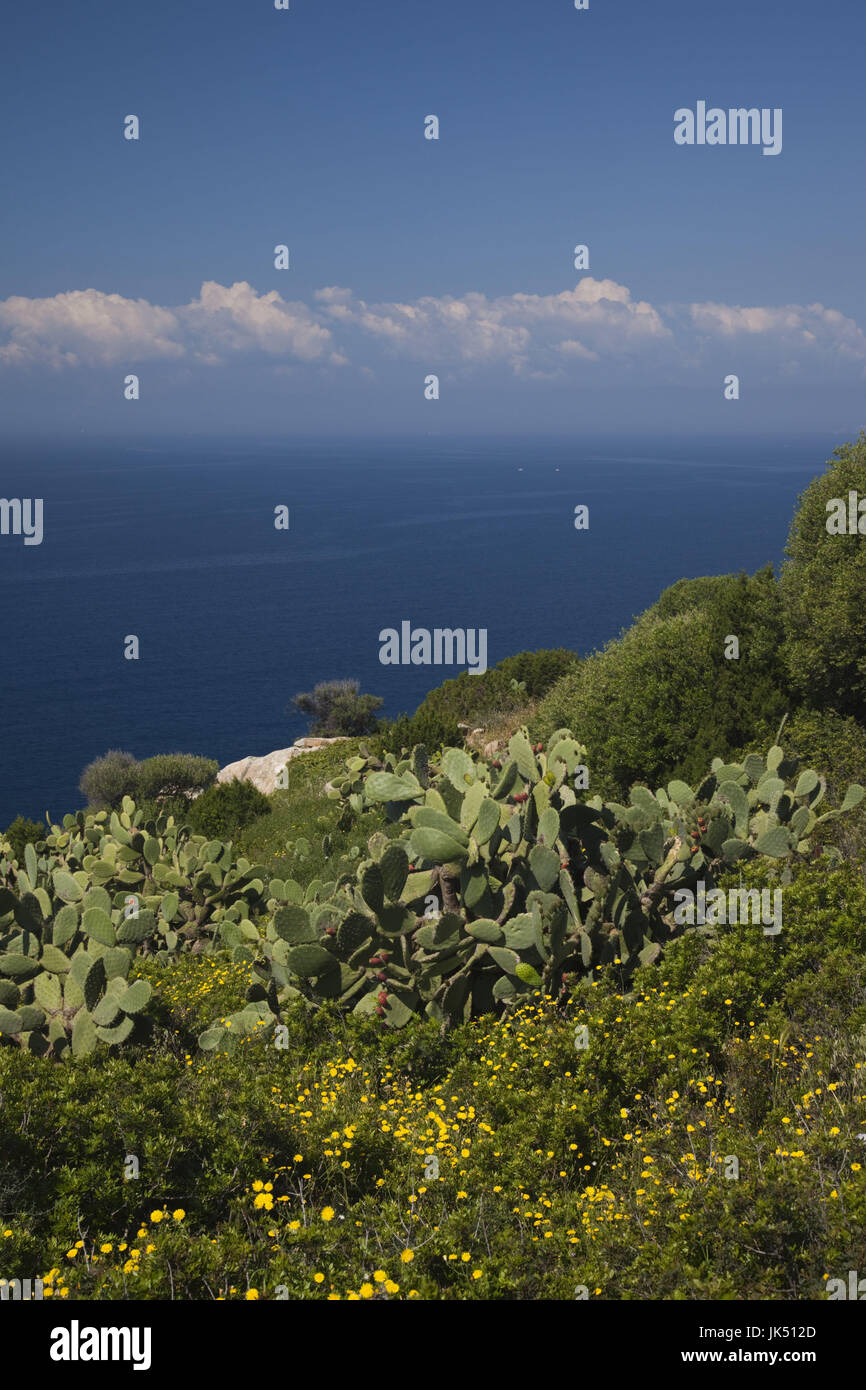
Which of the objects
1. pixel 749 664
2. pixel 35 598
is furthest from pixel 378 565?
pixel 749 664

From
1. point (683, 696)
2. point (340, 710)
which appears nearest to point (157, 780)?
point (340, 710)

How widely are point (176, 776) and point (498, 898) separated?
34538 mm

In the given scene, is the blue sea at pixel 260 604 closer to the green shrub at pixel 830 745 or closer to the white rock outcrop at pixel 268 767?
the white rock outcrop at pixel 268 767

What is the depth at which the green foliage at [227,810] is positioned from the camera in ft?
74.0

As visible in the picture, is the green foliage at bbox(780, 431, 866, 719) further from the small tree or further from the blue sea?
the blue sea

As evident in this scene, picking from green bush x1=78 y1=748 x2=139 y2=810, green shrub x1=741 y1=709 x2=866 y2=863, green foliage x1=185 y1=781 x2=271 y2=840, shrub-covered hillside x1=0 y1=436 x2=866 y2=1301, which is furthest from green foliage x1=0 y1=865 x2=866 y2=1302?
green bush x1=78 y1=748 x2=139 y2=810

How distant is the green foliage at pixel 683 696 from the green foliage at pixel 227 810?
865 cm

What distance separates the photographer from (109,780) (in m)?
44.3

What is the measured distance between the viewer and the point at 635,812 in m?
7.26

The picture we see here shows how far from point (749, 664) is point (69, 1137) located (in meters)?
16.5

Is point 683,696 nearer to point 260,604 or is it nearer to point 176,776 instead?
point 176,776

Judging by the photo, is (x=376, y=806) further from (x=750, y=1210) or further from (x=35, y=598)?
(x=35, y=598)

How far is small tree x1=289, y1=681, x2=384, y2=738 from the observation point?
4881 cm

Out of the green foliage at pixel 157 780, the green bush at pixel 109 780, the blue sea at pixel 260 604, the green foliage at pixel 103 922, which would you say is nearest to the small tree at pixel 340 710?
the green foliage at pixel 157 780
